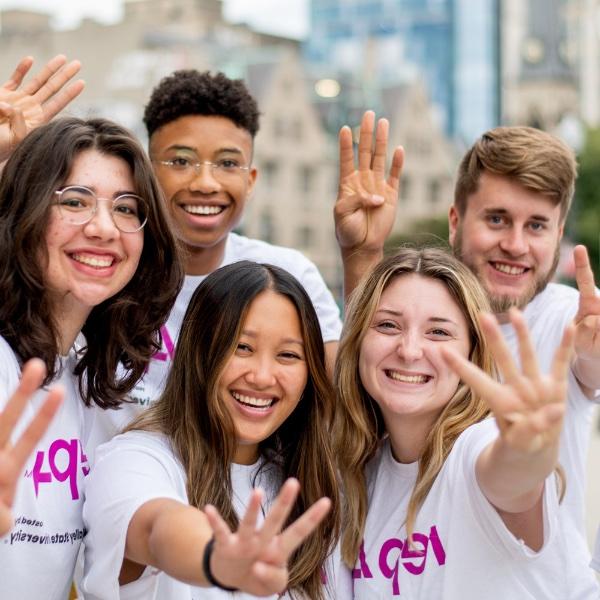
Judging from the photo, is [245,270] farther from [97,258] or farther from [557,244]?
[557,244]

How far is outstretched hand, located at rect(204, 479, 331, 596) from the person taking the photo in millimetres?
2561

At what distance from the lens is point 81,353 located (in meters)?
3.71

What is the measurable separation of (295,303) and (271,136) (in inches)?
2120

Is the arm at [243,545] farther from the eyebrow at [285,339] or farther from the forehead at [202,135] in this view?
the forehead at [202,135]

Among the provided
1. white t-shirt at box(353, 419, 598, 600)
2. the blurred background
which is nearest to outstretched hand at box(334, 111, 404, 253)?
white t-shirt at box(353, 419, 598, 600)

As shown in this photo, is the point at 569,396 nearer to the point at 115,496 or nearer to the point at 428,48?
the point at 115,496

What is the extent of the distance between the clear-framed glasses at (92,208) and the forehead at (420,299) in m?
0.85

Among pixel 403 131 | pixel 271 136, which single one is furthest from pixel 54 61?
pixel 403 131

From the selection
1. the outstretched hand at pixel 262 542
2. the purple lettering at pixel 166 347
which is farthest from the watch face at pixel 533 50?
the outstretched hand at pixel 262 542

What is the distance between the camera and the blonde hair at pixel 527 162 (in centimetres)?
480

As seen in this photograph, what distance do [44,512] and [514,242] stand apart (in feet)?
7.79

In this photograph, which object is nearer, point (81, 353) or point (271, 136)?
point (81, 353)

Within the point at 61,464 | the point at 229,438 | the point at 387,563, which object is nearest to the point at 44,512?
the point at 61,464

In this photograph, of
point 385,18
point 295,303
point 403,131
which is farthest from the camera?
point 385,18
